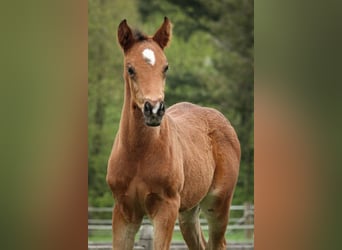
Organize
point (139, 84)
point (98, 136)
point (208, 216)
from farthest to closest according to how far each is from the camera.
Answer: point (208, 216) < point (98, 136) < point (139, 84)

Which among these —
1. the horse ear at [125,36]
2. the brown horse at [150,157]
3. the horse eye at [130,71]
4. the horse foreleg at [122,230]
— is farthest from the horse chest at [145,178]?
the horse ear at [125,36]

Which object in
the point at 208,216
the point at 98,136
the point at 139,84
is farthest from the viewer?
the point at 208,216

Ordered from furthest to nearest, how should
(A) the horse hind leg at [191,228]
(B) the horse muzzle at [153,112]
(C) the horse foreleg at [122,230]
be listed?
(A) the horse hind leg at [191,228] → (C) the horse foreleg at [122,230] → (B) the horse muzzle at [153,112]

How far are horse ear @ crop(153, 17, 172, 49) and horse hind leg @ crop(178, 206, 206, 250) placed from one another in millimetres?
1039

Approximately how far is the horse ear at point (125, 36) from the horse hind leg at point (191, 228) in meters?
1.09

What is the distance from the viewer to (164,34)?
139 inches

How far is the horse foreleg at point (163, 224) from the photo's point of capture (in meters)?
3.44

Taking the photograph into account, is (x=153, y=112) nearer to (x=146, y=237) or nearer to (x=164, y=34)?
(x=164, y=34)

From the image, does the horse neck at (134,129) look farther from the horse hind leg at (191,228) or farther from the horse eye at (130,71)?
the horse hind leg at (191,228)

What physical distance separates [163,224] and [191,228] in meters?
0.54
